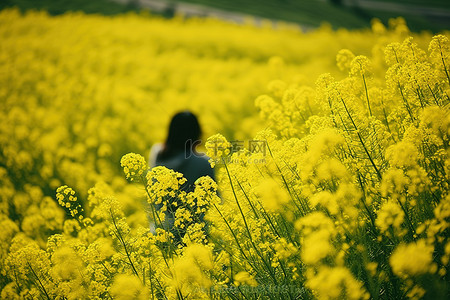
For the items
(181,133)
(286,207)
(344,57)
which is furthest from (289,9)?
(286,207)

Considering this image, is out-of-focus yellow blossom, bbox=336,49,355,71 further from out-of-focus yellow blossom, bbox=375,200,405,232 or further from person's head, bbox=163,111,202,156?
out-of-focus yellow blossom, bbox=375,200,405,232

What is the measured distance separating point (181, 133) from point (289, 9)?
29.4 m

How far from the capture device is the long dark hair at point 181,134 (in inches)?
148

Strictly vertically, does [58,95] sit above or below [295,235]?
below

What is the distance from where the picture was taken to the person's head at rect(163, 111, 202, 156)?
3760 mm

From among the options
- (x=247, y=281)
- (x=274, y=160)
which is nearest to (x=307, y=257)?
(x=247, y=281)

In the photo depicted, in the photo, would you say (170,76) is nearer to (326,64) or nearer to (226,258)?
(326,64)

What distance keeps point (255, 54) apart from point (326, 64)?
403 centimetres

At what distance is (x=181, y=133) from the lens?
3764 mm

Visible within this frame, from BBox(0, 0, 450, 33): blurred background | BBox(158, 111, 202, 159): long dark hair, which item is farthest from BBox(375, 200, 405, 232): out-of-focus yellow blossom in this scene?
BBox(0, 0, 450, 33): blurred background

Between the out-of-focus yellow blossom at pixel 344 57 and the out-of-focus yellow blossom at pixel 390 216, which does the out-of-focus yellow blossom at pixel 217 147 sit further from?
the out-of-focus yellow blossom at pixel 344 57

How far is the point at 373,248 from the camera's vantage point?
7.89ft

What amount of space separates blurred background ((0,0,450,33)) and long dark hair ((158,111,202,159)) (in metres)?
19.2

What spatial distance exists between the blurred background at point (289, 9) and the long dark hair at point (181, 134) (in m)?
19.2
